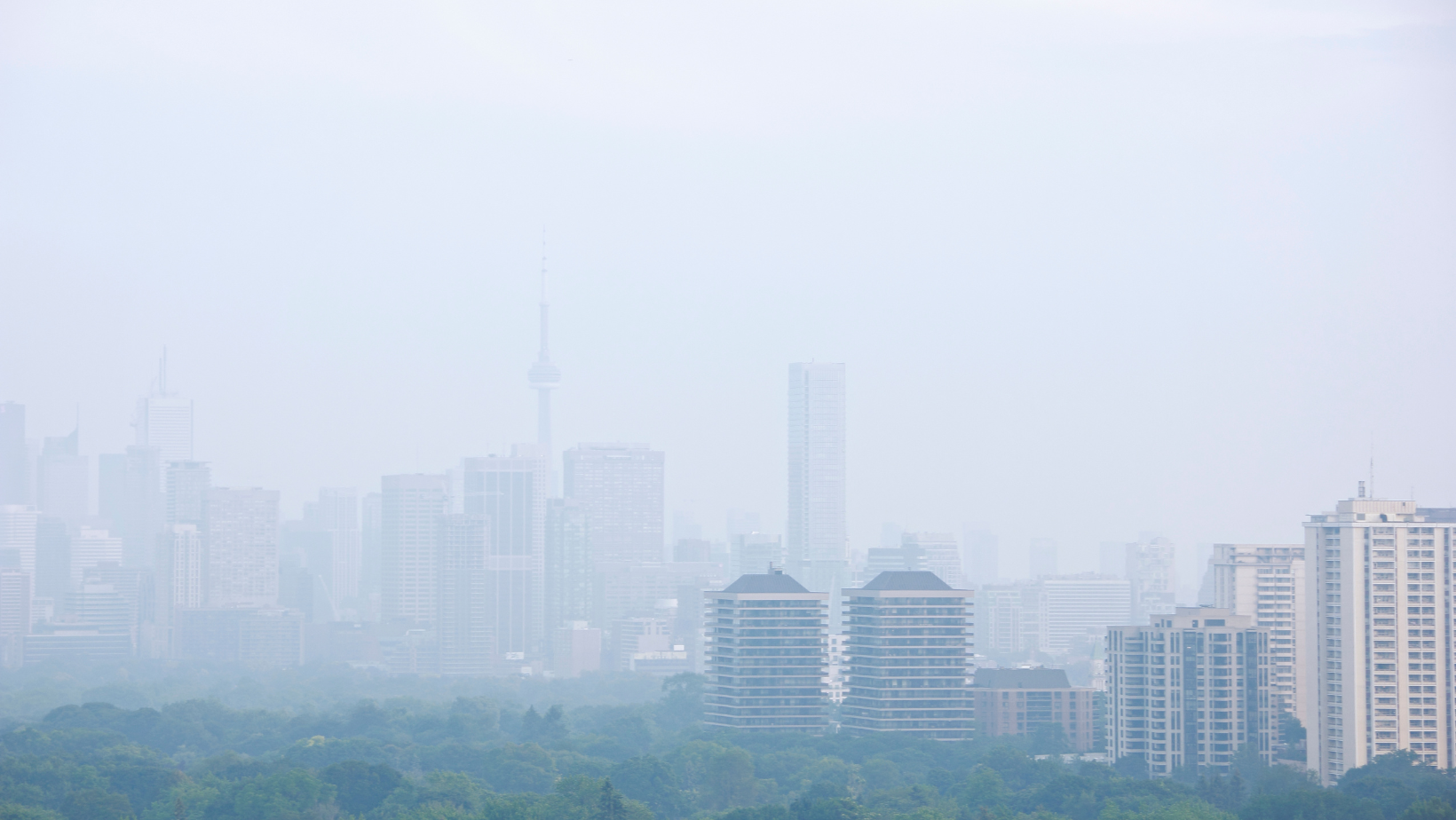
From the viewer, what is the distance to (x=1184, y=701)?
93938mm

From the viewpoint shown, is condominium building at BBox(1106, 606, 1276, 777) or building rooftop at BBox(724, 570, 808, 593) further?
building rooftop at BBox(724, 570, 808, 593)

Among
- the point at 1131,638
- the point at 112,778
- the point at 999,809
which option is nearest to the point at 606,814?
the point at 999,809

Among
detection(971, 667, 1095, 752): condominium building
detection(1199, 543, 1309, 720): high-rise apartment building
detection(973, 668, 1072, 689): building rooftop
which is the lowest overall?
detection(971, 667, 1095, 752): condominium building

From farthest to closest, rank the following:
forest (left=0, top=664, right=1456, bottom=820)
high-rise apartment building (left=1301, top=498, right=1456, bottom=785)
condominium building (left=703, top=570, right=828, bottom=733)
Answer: condominium building (left=703, top=570, right=828, bottom=733), high-rise apartment building (left=1301, top=498, right=1456, bottom=785), forest (left=0, top=664, right=1456, bottom=820)

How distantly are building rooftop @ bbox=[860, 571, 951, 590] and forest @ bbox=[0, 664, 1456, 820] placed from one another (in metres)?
10.0

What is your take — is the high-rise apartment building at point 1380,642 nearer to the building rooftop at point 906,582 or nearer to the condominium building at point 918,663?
the condominium building at point 918,663

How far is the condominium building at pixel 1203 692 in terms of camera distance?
93.4 m

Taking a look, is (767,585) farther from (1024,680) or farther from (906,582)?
(1024,680)

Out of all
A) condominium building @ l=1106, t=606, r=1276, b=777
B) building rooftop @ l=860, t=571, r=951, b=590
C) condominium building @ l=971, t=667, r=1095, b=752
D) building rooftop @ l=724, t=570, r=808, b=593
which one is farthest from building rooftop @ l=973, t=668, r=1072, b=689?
condominium building @ l=1106, t=606, r=1276, b=777

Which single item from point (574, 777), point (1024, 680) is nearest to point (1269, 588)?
point (1024, 680)

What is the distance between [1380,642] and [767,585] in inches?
1758

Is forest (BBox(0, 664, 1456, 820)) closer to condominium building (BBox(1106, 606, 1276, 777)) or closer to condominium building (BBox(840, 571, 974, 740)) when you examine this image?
condominium building (BBox(1106, 606, 1276, 777))

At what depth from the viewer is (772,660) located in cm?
11750

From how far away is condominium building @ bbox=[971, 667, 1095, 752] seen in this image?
376ft
